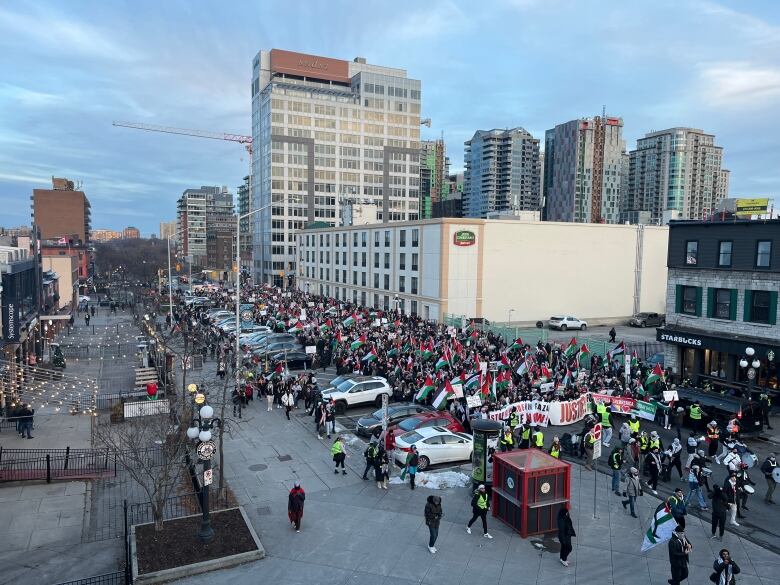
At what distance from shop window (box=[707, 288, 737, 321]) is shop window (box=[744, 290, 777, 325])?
0.71 meters

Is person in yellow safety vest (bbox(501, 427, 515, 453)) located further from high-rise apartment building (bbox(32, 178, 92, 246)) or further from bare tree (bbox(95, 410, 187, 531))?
high-rise apartment building (bbox(32, 178, 92, 246))

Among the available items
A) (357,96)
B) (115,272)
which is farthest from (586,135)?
(115,272)

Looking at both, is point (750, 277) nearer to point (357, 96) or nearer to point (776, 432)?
point (776, 432)

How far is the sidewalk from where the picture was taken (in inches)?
520

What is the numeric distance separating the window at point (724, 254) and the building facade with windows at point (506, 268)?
75.3 ft

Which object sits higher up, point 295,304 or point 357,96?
point 357,96

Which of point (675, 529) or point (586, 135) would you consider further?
point (586, 135)

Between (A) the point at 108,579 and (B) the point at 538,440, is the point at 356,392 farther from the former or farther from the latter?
(A) the point at 108,579

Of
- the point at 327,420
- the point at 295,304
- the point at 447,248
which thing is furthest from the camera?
the point at 295,304

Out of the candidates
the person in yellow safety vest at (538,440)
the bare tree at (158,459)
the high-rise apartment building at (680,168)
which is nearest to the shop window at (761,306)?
the person in yellow safety vest at (538,440)

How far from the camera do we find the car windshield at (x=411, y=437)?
20634 mm

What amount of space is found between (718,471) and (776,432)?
731 cm

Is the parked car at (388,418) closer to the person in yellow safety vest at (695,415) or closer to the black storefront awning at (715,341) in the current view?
the person in yellow safety vest at (695,415)

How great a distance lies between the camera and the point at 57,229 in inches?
5413
